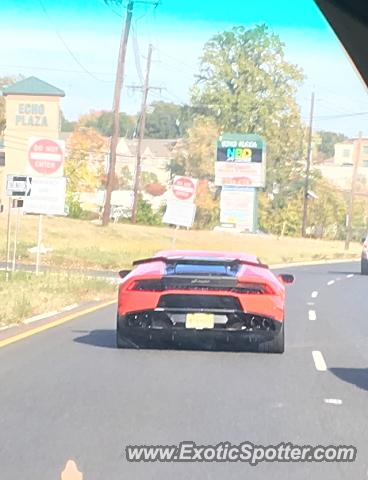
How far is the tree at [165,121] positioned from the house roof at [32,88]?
5263 millimetres

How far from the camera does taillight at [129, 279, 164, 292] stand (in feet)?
43.9

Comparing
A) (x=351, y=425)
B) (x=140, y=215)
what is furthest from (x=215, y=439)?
(x=140, y=215)

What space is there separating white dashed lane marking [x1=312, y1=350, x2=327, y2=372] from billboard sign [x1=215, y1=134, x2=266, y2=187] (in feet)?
110

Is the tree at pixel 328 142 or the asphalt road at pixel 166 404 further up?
the tree at pixel 328 142

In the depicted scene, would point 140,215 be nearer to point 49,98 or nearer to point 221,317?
point 49,98

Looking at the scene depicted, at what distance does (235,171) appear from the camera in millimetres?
51219

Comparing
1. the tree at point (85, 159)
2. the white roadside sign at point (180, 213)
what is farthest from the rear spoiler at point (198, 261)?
the tree at point (85, 159)

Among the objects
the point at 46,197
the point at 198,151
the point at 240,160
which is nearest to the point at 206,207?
the point at 198,151

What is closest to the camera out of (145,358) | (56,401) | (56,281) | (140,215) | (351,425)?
(351,425)

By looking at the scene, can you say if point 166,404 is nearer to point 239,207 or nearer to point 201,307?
point 201,307

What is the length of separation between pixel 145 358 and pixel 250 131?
1877 inches

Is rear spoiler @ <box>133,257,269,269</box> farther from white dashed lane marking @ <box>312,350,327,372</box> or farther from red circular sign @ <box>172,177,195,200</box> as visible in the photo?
red circular sign @ <box>172,177,195,200</box>

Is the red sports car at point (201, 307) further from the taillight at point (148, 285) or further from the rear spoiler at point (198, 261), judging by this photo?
the rear spoiler at point (198, 261)

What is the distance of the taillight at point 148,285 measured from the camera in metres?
13.4
